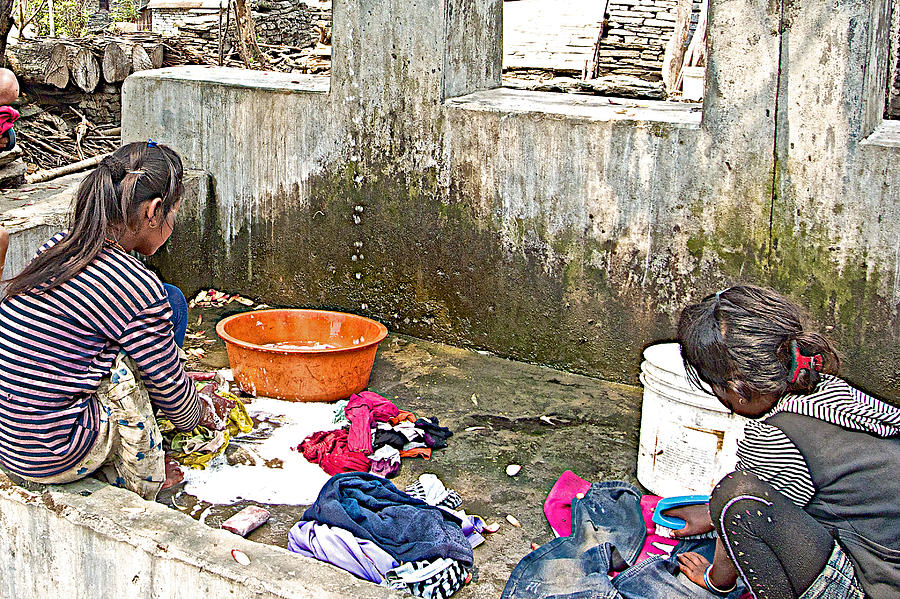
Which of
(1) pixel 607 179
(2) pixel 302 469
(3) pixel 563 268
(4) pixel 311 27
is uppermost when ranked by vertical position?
(4) pixel 311 27

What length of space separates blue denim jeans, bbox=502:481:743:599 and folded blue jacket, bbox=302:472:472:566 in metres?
0.25

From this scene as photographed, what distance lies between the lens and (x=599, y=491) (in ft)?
11.4

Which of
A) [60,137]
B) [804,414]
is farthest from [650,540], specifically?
[60,137]

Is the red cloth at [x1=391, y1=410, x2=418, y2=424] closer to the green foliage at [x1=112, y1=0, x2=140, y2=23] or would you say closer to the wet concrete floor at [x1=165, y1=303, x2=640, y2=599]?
the wet concrete floor at [x1=165, y1=303, x2=640, y2=599]

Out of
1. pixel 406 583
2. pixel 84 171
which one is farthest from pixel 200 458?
pixel 84 171

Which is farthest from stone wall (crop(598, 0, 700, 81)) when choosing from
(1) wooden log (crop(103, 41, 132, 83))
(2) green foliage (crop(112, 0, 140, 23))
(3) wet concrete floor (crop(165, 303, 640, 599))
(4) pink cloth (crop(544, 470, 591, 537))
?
(2) green foliage (crop(112, 0, 140, 23))

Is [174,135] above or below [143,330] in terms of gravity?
above

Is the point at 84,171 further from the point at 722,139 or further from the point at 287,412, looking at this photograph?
the point at 722,139

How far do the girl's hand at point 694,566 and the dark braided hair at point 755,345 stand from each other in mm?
705

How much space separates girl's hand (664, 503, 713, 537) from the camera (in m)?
3.02

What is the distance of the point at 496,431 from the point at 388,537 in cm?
133

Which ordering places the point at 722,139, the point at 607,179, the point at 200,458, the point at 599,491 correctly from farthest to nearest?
the point at 607,179
the point at 722,139
the point at 200,458
the point at 599,491

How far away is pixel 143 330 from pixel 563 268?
2.45 m

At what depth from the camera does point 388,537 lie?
304cm
